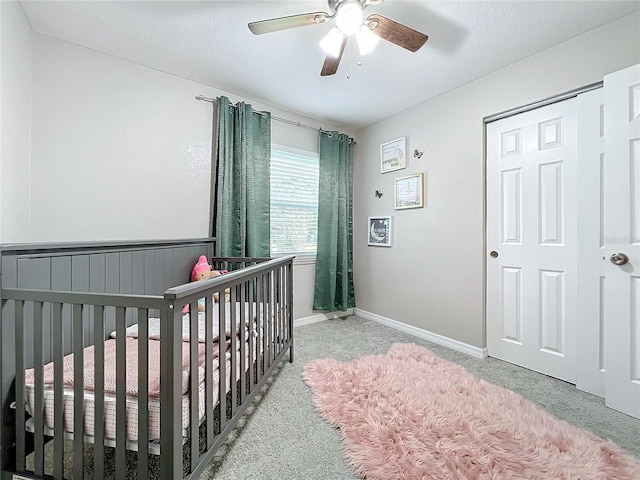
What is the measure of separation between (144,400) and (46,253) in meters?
0.86

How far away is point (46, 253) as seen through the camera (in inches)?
49.0

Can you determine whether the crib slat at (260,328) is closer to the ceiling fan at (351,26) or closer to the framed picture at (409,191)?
the ceiling fan at (351,26)

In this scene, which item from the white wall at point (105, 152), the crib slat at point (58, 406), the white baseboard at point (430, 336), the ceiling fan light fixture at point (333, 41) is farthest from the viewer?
the white baseboard at point (430, 336)

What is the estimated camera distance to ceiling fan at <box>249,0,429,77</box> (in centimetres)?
135

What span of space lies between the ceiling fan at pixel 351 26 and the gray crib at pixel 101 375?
1208 millimetres

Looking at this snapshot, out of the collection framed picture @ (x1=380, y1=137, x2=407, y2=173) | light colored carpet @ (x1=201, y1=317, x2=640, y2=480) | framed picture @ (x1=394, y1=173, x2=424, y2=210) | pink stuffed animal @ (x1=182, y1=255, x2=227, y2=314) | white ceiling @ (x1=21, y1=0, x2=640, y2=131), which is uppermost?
white ceiling @ (x1=21, y1=0, x2=640, y2=131)

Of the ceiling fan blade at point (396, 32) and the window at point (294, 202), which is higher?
the ceiling fan blade at point (396, 32)

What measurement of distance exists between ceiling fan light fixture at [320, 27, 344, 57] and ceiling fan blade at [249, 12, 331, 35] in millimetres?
88

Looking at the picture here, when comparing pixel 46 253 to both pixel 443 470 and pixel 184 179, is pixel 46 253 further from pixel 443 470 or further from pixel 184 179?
pixel 443 470

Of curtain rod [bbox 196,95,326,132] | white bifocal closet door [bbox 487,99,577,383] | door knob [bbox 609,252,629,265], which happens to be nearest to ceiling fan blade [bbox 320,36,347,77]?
curtain rod [bbox 196,95,326,132]

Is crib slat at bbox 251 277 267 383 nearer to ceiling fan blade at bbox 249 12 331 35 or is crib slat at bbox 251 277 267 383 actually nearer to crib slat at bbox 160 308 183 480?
crib slat at bbox 160 308 183 480

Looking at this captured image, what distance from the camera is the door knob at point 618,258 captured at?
1.52 m

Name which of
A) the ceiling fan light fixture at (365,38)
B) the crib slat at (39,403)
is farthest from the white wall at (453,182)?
the crib slat at (39,403)

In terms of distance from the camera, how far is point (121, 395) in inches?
35.1
